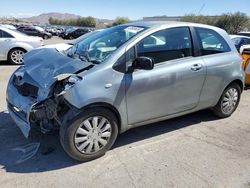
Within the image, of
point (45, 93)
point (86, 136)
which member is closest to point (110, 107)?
point (86, 136)

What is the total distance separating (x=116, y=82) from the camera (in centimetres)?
348

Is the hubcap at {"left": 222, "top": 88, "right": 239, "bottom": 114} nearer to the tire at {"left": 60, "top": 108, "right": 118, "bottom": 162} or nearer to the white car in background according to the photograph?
the tire at {"left": 60, "top": 108, "right": 118, "bottom": 162}

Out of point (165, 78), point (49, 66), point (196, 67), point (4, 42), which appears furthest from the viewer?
point (4, 42)

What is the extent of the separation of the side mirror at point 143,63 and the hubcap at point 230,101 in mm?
2008

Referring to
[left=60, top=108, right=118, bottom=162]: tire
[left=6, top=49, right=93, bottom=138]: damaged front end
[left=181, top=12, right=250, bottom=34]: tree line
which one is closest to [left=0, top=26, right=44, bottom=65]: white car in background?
[left=6, top=49, right=93, bottom=138]: damaged front end

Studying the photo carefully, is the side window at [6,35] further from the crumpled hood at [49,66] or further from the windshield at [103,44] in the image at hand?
the windshield at [103,44]

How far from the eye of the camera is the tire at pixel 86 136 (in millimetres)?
3299

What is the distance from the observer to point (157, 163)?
355cm

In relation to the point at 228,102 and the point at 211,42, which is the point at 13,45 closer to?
the point at 211,42

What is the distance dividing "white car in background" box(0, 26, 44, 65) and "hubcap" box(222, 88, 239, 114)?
7771 mm

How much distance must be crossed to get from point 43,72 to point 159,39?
65.1 inches

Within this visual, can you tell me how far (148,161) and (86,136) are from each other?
2.81ft

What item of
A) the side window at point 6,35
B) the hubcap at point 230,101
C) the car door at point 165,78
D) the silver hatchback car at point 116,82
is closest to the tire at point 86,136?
the silver hatchback car at point 116,82

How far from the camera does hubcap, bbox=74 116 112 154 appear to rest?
11.1 ft
